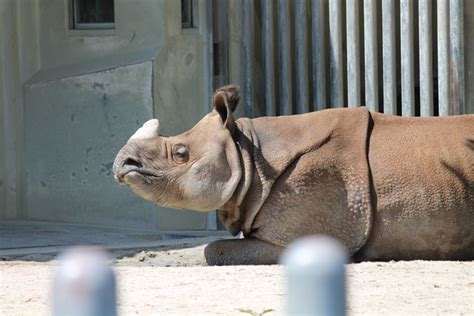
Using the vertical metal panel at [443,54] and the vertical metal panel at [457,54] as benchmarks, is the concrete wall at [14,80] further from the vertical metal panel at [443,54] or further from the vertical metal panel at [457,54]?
the vertical metal panel at [457,54]

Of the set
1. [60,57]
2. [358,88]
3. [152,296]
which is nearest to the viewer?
[152,296]

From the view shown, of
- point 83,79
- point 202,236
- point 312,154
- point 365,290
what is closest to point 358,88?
point 202,236

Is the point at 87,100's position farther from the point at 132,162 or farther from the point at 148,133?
the point at 132,162

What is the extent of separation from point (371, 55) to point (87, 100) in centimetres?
269

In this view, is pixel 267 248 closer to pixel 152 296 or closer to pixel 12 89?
pixel 152 296

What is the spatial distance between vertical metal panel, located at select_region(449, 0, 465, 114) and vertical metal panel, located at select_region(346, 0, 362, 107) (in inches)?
36.7

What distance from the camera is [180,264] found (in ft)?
24.9

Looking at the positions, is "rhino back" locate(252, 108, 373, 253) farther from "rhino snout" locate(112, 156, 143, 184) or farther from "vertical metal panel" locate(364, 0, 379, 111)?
"vertical metal panel" locate(364, 0, 379, 111)

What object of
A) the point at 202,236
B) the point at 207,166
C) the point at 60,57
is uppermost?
the point at 60,57

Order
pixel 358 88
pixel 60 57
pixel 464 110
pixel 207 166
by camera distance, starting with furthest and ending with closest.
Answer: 1. pixel 60 57
2. pixel 358 88
3. pixel 464 110
4. pixel 207 166

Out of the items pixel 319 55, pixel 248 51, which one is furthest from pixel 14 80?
pixel 319 55

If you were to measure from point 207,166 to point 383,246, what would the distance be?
3.74 ft

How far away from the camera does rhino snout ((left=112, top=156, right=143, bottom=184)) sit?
6707 millimetres

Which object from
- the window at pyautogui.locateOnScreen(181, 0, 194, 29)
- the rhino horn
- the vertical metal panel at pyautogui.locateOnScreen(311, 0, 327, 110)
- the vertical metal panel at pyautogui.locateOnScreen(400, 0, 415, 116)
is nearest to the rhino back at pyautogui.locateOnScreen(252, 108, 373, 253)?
the rhino horn
